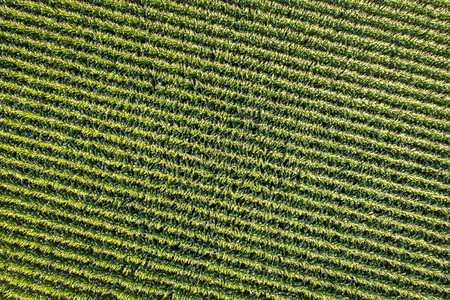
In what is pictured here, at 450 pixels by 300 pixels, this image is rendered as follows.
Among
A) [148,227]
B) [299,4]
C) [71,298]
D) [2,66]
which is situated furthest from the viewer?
[299,4]

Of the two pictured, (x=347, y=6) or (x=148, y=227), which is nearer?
(x=148, y=227)

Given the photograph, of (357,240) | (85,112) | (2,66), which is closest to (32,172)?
(85,112)

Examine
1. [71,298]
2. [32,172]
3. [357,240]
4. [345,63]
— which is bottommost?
[71,298]

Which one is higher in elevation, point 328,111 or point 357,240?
point 328,111

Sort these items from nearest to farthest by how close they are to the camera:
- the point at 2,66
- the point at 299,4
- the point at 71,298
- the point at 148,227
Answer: the point at 71,298, the point at 148,227, the point at 2,66, the point at 299,4

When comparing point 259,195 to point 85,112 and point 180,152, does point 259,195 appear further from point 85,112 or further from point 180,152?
point 85,112

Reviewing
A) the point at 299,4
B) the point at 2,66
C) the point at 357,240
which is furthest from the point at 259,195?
the point at 2,66
